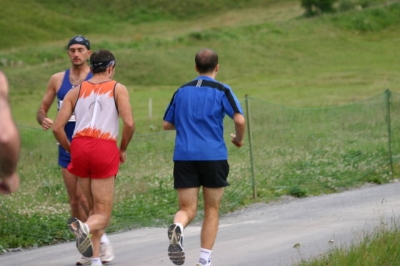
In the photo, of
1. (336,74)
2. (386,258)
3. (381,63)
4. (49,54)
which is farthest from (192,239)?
(49,54)

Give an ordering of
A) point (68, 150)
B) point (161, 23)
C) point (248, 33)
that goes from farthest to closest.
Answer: point (161, 23) → point (248, 33) → point (68, 150)

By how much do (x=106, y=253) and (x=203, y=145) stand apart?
64.6 inches

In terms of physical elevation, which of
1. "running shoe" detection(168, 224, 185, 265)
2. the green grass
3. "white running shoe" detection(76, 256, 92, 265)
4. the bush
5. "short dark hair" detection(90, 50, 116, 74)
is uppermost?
the bush

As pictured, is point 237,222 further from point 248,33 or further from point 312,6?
point 312,6

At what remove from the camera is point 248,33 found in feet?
232

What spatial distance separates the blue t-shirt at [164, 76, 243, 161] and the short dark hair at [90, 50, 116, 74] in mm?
749

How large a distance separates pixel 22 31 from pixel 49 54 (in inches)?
900

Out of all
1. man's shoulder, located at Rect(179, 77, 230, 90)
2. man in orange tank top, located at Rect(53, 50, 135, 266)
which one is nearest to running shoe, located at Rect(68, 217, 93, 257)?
man in orange tank top, located at Rect(53, 50, 135, 266)

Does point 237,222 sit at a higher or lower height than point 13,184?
lower

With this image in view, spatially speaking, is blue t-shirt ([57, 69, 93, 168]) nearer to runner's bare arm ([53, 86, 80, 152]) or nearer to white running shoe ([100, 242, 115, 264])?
runner's bare arm ([53, 86, 80, 152])

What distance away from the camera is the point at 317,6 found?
7912 centimetres

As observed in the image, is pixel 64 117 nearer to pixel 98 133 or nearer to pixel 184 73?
pixel 98 133

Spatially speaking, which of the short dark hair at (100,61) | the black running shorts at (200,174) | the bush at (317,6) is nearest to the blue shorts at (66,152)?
the short dark hair at (100,61)

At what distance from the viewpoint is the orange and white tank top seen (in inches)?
329
